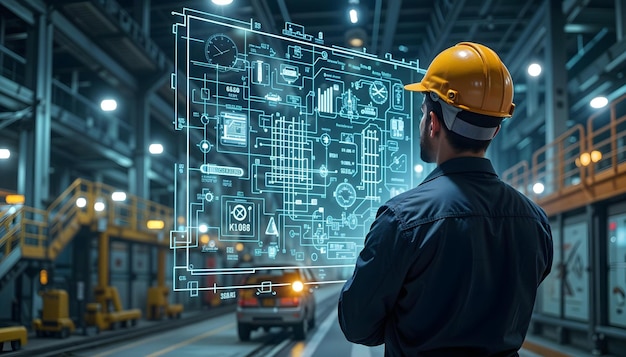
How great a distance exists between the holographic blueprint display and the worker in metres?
1.37

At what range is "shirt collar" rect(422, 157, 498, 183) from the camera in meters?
1.53

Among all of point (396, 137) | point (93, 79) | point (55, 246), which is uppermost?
point (93, 79)

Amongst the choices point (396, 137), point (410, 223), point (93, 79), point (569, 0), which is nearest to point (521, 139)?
point (569, 0)

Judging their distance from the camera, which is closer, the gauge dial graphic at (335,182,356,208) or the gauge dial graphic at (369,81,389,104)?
the gauge dial graphic at (335,182,356,208)

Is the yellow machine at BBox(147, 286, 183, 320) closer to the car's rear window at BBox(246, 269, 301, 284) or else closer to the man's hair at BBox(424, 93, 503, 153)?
the car's rear window at BBox(246, 269, 301, 284)

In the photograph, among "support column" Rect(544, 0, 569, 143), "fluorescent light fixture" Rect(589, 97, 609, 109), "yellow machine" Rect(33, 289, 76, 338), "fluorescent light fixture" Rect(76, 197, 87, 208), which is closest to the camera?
"yellow machine" Rect(33, 289, 76, 338)

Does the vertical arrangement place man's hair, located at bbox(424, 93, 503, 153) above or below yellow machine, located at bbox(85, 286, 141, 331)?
above

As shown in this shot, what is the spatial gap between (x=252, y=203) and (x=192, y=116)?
533mm

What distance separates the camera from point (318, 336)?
15.1ft

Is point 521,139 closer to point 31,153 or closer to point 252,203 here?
point 31,153

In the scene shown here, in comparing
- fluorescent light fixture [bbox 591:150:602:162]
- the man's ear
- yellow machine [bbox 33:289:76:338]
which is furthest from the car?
fluorescent light fixture [bbox 591:150:602:162]

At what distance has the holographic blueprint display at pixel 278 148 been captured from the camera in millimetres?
2732

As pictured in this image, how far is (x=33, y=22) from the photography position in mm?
7844

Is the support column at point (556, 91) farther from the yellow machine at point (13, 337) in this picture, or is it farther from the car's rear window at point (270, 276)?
the yellow machine at point (13, 337)
